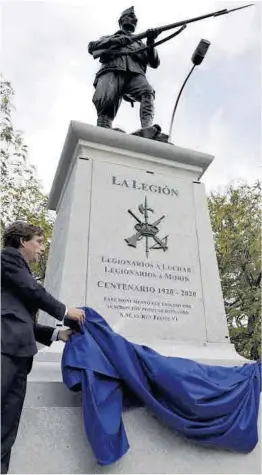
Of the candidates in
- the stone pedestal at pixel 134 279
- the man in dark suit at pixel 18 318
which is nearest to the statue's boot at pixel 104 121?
the stone pedestal at pixel 134 279

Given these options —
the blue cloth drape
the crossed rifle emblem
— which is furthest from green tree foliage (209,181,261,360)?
the blue cloth drape

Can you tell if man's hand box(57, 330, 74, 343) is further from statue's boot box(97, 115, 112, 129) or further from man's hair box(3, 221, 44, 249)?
statue's boot box(97, 115, 112, 129)

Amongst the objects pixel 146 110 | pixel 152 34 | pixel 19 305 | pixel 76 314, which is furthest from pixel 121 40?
pixel 19 305

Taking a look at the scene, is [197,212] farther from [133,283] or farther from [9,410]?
[9,410]

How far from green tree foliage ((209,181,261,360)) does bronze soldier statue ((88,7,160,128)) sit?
7463 millimetres

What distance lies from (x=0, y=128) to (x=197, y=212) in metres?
7.28

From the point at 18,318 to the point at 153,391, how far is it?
1.06 metres

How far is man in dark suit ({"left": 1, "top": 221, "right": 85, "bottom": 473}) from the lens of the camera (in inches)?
90.9

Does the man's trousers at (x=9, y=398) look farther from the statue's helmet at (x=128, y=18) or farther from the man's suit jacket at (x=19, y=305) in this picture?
the statue's helmet at (x=128, y=18)

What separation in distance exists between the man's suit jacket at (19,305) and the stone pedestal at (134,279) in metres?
0.62

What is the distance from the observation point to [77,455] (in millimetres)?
2715

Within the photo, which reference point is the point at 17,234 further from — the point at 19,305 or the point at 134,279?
the point at 134,279

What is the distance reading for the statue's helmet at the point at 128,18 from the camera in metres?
6.10

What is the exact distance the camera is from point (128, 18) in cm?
610
